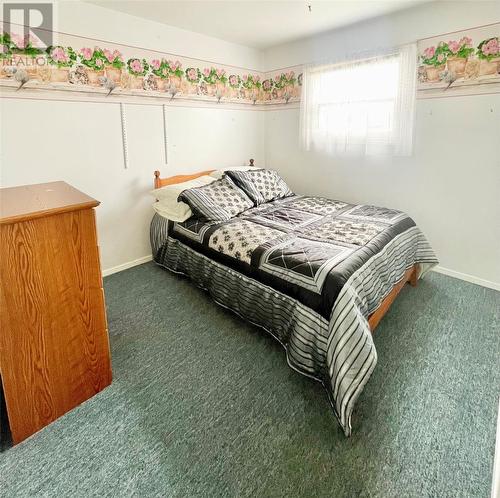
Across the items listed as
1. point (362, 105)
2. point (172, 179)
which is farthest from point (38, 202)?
point (362, 105)

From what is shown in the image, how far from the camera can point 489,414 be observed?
149 centimetres

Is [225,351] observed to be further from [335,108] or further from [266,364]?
[335,108]

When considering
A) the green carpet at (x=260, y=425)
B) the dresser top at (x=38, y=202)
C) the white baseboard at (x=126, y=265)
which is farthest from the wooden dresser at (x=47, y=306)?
the white baseboard at (x=126, y=265)

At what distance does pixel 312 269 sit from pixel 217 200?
1261mm

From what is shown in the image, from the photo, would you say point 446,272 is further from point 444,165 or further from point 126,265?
point 126,265

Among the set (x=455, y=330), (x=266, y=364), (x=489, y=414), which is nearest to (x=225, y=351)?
(x=266, y=364)

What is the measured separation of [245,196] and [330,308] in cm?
160

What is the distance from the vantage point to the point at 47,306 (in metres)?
1.36

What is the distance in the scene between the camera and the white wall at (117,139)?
230cm

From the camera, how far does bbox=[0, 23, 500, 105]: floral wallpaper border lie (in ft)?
7.30

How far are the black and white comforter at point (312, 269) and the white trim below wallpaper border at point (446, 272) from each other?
35 cm
